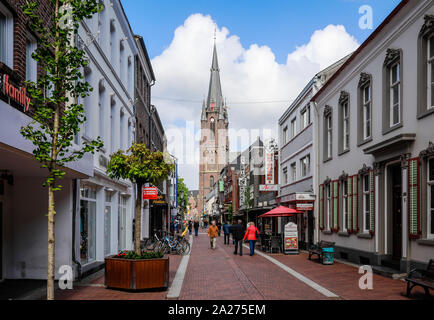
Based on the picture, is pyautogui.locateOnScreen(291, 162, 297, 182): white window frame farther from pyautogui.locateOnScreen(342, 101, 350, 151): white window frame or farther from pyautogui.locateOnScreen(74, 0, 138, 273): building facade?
pyautogui.locateOnScreen(74, 0, 138, 273): building facade

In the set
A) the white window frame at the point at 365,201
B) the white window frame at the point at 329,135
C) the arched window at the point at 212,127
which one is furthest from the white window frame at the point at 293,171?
the arched window at the point at 212,127

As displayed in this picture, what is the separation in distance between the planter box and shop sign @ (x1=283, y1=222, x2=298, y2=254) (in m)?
12.5

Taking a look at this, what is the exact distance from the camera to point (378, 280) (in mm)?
12789

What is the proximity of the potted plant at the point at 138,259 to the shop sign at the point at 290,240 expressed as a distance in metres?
12.1

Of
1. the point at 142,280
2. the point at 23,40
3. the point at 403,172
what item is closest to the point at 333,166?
the point at 403,172

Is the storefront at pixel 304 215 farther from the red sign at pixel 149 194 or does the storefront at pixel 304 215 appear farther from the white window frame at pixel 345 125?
the red sign at pixel 149 194

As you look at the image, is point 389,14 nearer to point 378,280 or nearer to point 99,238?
point 378,280

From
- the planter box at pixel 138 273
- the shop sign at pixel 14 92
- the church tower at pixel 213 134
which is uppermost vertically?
the church tower at pixel 213 134

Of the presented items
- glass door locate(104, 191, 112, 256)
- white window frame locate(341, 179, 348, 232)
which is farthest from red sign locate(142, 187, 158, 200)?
white window frame locate(341, 179, 348, 232)

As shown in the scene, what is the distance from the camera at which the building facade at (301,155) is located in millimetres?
24109

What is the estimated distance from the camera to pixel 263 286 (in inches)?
461

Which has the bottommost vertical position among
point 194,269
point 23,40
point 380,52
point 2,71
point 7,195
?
point 194,269

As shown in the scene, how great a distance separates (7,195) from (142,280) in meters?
4.27

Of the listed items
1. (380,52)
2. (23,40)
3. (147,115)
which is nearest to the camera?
(23,40)
